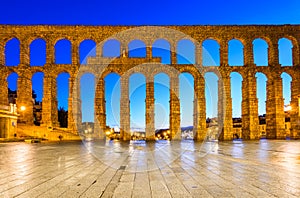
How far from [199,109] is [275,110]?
12004mm

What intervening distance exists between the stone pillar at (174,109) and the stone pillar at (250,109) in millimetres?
10791

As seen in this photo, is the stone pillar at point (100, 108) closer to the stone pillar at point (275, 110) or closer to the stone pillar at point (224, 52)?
the stone pillar at point (224, 52)

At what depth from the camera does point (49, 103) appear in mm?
47625

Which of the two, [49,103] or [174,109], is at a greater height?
[49,103]

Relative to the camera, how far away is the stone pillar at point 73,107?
158ft

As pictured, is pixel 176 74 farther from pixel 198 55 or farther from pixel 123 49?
pixel 123 49

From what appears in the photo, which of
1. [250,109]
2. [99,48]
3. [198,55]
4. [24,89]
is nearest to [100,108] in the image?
[99,48]

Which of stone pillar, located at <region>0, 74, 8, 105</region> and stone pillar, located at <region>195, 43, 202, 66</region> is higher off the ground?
stone pillar, located at <region>195, 43, 202, 66</region>

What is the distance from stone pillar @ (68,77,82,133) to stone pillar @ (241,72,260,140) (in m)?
27.0

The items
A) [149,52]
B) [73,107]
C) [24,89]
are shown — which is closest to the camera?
[24,89]

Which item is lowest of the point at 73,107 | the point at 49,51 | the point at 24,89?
the point at 73,107

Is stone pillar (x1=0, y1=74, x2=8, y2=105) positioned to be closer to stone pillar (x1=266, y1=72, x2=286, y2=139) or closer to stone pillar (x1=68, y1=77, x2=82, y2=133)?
stone pillar (x1=68, y1=77, x2=82, y2=133)

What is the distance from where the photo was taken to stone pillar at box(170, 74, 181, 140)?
48500mm

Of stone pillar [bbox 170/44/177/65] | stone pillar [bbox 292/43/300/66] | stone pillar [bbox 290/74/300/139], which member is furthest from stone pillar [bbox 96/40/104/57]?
stone pillar [bbox 292/43/300/66]
